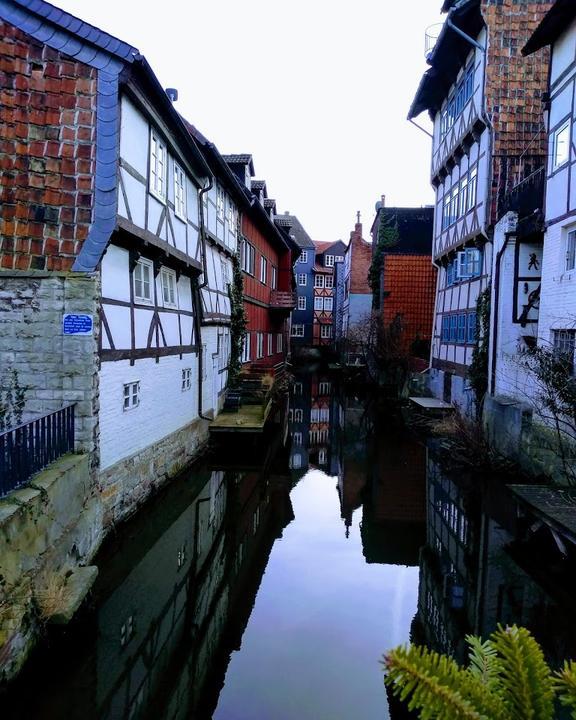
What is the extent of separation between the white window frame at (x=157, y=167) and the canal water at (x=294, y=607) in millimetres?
6190

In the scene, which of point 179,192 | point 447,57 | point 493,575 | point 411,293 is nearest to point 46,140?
point 179,192

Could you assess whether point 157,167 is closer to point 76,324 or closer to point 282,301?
point 76,324

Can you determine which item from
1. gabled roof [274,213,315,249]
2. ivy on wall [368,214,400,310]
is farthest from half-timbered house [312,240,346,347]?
ivy on wall [368,214,400,310]

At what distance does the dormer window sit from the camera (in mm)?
9930

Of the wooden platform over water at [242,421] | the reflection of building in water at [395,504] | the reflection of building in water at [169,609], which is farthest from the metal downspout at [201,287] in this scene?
the reflection of building in water at [395,504]

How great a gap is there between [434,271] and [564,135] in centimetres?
1733

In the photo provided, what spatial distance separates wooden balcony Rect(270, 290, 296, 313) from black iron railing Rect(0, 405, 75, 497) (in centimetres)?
2005

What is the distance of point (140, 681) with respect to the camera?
5.50m

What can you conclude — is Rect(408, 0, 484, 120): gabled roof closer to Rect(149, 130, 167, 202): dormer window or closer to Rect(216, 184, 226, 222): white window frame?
Rect(216, 184, 226, 222): white window frame

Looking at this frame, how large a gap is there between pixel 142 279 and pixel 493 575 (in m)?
8.08

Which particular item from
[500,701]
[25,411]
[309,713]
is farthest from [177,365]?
[500,701]

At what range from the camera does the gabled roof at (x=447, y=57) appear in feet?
56.3

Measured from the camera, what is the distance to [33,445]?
6281mm

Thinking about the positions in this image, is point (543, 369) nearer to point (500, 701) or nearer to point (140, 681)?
point (140, 681)
